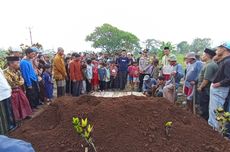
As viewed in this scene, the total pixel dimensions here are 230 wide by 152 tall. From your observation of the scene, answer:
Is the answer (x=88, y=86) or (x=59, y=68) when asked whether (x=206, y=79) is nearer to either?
(x=59, y=68)

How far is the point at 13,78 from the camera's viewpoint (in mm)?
6215

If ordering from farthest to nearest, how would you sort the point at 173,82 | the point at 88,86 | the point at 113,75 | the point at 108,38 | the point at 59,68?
1. the point at 108,38
2. the point at 113,75
3. the point at 88,86
4. the point at 59,68
5. the point at 173,82

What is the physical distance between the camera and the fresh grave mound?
3805mm

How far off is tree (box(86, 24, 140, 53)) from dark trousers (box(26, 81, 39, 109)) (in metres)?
Answer: 55.6

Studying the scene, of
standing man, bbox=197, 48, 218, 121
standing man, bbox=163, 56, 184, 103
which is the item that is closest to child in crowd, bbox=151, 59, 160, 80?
standing man, bbox=163, 56, 184, 103

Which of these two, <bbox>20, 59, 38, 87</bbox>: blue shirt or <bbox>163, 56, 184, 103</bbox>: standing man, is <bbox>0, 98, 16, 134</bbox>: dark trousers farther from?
<bbox>163, 56, 184, 103</bbox>: standing man

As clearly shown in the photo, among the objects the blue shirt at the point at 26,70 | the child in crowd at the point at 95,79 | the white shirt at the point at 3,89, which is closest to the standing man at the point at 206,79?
the white shirt at the point at 3,89

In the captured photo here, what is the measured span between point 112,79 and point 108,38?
5245 centimetres

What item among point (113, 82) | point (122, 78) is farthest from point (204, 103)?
point (113, 82)

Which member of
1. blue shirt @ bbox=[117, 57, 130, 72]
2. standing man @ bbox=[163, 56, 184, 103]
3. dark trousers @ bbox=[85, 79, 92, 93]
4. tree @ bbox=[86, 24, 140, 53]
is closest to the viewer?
standing man @ bbox=[163, 56, 184, 103]

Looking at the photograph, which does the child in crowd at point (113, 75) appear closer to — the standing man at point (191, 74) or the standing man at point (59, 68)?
the standing man at point (59, 68)

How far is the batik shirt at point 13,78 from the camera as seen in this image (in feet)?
20.1

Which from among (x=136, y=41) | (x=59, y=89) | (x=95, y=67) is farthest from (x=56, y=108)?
(x=136, y=41)

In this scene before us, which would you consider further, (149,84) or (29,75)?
(149,84)
